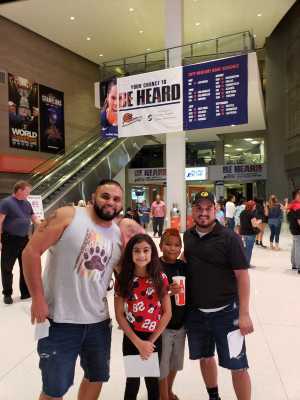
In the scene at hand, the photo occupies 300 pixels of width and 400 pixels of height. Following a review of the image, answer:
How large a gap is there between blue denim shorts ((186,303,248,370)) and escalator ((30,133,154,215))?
10.8 metres

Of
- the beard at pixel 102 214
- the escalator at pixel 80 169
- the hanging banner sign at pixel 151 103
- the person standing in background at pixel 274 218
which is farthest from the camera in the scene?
the escalator at pixel 80 169

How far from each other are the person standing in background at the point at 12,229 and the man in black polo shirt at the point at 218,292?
11.5 ft

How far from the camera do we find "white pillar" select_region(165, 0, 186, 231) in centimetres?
1320

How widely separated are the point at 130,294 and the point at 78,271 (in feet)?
1.21

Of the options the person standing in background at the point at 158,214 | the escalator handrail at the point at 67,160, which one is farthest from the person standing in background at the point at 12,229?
the escalator handrail at the point at 67,160

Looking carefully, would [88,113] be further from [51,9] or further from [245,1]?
[245,1]

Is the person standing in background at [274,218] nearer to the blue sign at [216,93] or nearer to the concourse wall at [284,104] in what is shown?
the blue sign at [216,93]

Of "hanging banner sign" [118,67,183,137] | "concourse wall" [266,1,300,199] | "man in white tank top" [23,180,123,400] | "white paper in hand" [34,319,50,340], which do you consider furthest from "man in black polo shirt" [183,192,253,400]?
"concourse wall" [266,1,300,199]

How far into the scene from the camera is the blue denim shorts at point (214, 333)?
2137 mm

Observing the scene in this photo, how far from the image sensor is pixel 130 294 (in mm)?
2031

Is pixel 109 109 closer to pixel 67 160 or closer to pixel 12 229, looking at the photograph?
pixel 67 160

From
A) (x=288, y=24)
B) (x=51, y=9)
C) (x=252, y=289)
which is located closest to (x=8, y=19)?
(x=51, y=9)

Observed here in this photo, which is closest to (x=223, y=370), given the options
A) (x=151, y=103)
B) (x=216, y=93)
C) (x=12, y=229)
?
(x=12, y=229)

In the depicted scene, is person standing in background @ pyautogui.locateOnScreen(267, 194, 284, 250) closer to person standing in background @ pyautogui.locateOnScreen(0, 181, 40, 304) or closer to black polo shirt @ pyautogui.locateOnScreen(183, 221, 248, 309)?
person standing in background @ pyautogui.locateOnScreen(0, 181, 40, 304)
